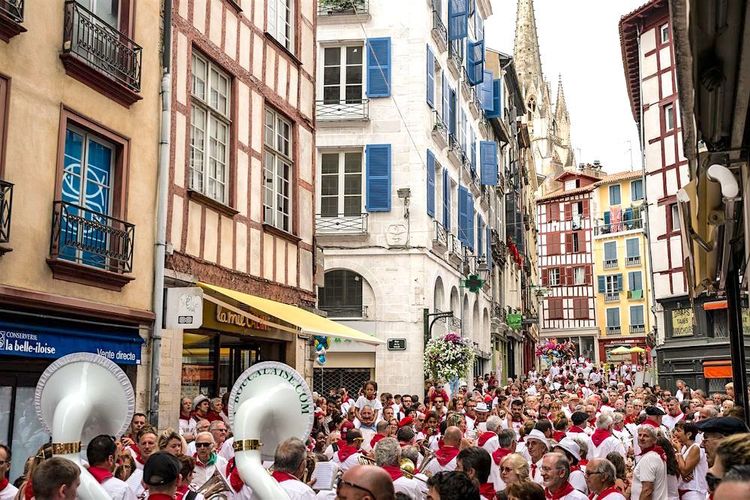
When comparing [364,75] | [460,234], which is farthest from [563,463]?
[460,234]

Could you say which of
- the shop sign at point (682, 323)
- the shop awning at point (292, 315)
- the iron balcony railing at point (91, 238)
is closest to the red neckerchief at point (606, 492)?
the iron balcony railing at point (91, 238)

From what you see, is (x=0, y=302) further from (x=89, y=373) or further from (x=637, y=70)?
(x=637, y=70)

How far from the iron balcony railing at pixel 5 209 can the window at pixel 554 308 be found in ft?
226

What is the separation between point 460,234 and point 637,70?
14.9m

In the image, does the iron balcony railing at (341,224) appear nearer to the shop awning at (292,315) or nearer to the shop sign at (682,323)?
the shop awning at (292,315)

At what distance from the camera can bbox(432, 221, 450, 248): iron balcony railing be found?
79.1 feet

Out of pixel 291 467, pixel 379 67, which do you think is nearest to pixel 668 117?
pixel 379 67

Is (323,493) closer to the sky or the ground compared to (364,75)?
closer to the ground

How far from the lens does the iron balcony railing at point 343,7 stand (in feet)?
77.5

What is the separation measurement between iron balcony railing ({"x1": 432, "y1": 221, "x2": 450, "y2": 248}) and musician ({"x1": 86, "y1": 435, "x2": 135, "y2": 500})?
1840 cm

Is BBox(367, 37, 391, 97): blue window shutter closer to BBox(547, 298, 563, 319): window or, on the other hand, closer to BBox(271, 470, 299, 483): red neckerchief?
BBox(271, 470, 299, 483): red neckerchief

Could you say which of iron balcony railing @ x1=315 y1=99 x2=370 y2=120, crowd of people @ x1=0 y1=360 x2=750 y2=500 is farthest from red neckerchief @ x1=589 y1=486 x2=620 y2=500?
iron balcony railing @ x1=315 y1=99 x2=370 y2=120

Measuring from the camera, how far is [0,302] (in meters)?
8.91

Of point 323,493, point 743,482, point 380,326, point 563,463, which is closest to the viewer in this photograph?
point 743,482
